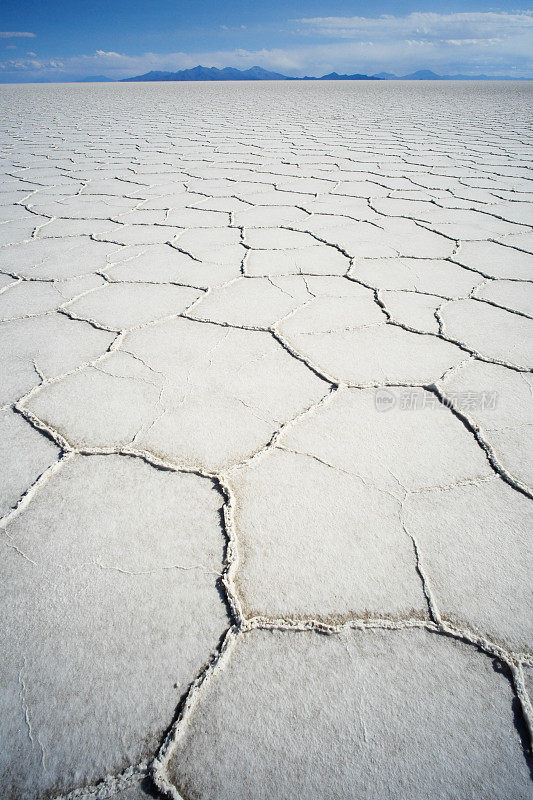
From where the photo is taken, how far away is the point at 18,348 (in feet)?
4.17

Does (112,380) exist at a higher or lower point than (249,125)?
lower

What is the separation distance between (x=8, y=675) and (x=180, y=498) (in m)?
0.36

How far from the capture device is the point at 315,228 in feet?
7.27

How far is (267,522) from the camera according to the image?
785 mm

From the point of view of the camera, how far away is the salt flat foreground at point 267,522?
0.53 metres

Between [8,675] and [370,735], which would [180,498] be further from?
[370,735]

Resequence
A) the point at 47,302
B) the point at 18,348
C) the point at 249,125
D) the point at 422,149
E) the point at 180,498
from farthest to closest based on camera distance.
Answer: the point at 249,125 → the point at 422,149 → the point at 47,302 → the point at 18,348 → the point at 180,498

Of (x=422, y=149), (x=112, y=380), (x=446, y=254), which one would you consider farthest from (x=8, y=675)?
(x=422, y=149)

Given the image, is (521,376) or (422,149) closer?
(521,376)

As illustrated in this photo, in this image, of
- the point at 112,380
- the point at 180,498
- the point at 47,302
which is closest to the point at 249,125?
the point at 47,302

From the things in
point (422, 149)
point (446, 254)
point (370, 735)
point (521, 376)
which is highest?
point (422, 149)

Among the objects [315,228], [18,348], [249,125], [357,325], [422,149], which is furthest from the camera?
[249,125]

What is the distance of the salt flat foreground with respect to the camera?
0.53m

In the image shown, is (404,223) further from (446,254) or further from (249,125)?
(249,125)
